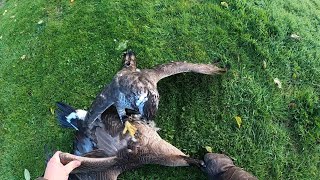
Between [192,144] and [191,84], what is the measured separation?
805mm

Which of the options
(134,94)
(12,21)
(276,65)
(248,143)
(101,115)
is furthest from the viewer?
(12,21)

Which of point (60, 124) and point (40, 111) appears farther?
point (40, 111)

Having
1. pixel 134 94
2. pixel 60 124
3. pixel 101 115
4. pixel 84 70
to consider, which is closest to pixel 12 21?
pixel 84 70

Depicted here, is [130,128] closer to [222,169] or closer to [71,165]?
[71,165]

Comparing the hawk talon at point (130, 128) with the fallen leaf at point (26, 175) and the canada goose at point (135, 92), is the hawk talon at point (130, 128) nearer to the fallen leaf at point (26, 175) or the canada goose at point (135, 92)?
the canada goose at point (135, 92)

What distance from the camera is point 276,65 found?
6.00m

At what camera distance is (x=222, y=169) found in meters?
5.06

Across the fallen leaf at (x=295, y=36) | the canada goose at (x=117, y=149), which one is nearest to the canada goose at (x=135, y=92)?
the canada goose at (x=117, y=149)

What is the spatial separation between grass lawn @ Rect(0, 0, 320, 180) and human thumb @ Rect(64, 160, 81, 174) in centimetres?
106

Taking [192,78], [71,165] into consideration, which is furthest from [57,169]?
[192,78]

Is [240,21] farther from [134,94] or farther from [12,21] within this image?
[12,21]

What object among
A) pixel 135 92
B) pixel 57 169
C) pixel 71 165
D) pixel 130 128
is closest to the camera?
pixel 57 169

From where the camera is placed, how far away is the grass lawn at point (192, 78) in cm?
561

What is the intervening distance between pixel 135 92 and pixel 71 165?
1036mm
